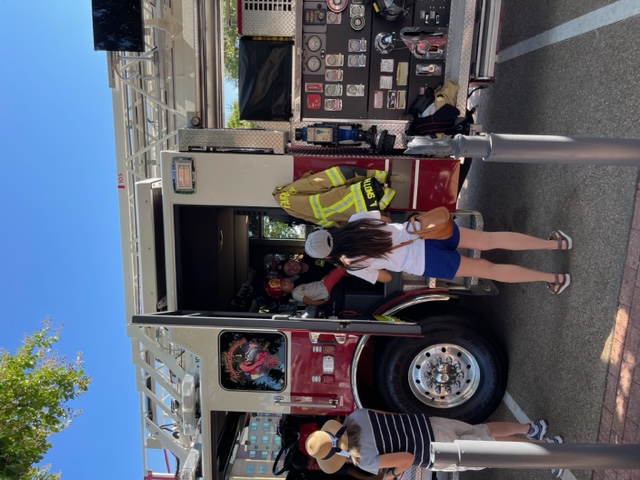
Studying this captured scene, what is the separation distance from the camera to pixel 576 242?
3.58 metres

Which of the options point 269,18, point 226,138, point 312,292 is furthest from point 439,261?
point 269,18

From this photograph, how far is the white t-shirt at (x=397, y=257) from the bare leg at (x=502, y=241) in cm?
41

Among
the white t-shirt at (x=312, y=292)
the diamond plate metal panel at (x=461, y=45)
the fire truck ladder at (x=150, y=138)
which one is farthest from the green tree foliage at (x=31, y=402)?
the diamond plate metal panel at (x=461, y=45)

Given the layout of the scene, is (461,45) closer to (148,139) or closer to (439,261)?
(439,261)

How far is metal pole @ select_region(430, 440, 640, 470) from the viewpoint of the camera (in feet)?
7.98

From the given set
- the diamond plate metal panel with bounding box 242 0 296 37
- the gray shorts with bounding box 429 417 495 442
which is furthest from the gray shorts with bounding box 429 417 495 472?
the diamond plate metal panel with bounding box 242 0 296 37

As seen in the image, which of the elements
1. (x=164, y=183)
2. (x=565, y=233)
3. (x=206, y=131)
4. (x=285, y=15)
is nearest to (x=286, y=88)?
(x=285, y=15)

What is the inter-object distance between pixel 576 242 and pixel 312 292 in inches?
86.3

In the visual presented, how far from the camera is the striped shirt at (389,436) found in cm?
348

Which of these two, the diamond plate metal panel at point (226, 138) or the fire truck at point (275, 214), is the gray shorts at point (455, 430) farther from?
the diamond plate metal panel at point (226, 138)

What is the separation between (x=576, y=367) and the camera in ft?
11.5

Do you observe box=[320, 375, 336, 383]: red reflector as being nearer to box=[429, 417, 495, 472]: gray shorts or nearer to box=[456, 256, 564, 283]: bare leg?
box=[429, 417, 495, 472]: gray shorts

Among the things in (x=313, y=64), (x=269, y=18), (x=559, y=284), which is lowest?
(x=559, y=284)

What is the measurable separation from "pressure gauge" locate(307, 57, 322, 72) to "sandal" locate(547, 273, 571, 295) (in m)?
2.97
